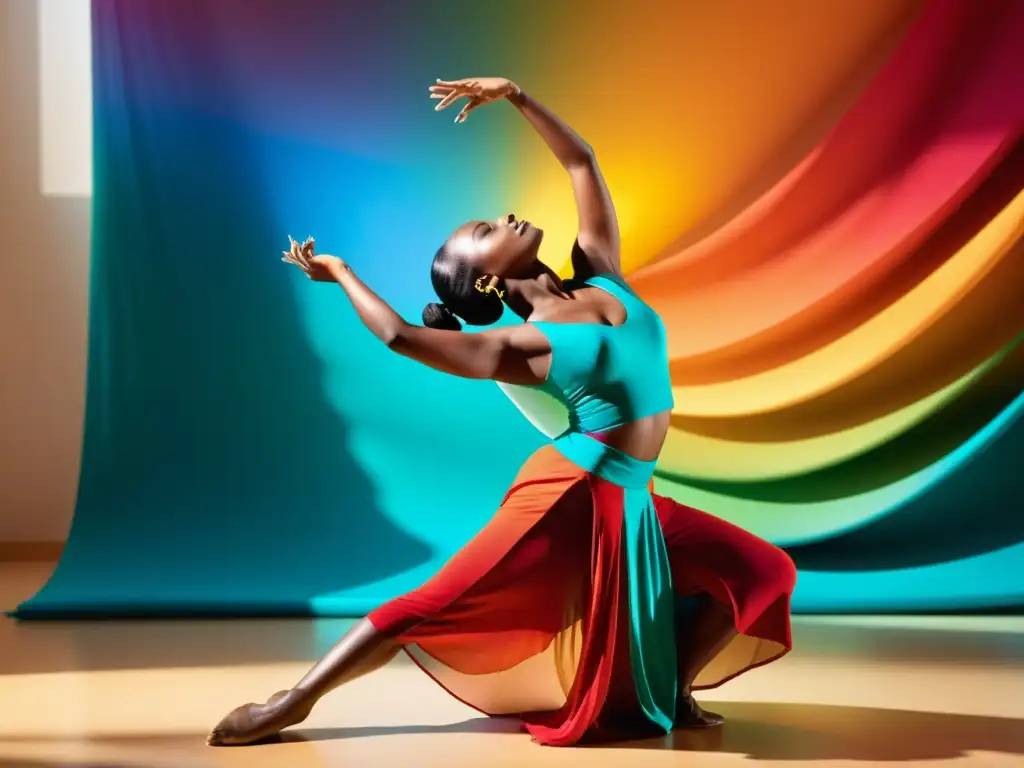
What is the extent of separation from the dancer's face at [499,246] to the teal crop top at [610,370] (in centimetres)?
16

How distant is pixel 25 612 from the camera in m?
3.52

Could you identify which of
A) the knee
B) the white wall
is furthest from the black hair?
the white wall

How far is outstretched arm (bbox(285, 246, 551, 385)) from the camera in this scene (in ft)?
6.97

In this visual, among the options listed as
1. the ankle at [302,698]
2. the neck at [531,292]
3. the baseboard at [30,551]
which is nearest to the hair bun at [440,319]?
the neck at [531,292]

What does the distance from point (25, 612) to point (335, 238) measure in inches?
52.6

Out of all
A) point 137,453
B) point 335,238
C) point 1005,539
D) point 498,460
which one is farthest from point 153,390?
point 1005,539

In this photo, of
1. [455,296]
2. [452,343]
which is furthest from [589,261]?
[452,343]

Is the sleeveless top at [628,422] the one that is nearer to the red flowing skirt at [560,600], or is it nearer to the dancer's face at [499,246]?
the red flowing skirt at [560,600]

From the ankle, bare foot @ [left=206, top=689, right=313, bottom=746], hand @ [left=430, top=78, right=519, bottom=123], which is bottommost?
bare foot @ [left=206, top=689, right=313, bottom=746]

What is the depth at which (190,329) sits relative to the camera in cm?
390

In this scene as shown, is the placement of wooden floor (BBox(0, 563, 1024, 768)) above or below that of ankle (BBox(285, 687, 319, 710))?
below

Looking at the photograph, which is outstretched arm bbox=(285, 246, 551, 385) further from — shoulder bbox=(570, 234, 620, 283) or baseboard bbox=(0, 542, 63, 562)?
baseboard bbox=(0, 542, 63, 562)

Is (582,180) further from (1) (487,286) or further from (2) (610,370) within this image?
(2) (610,370)

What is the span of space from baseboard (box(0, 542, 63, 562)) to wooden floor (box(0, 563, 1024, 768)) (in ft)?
3.34
